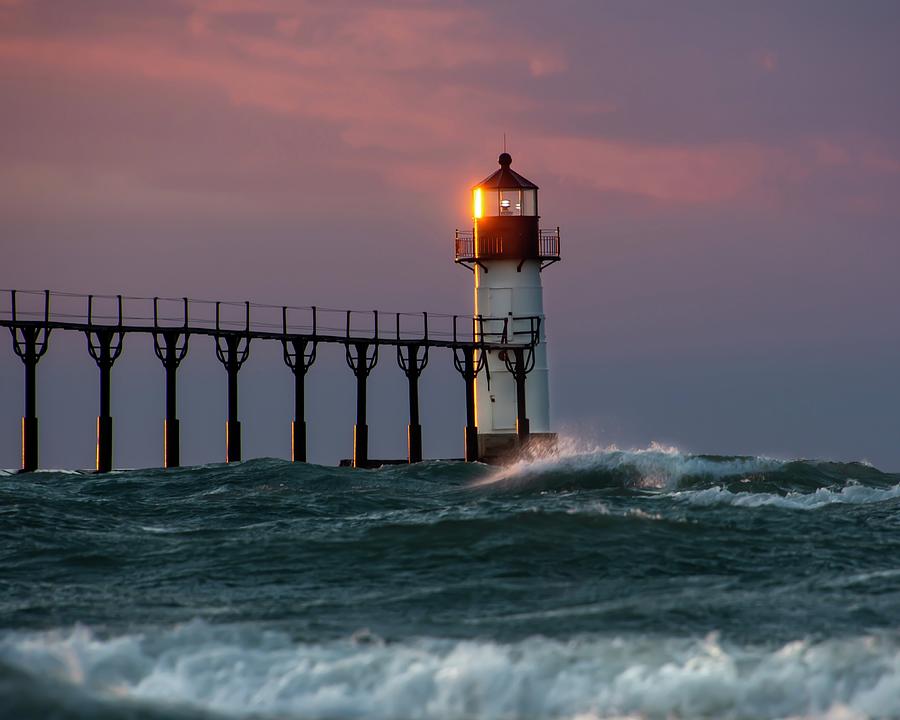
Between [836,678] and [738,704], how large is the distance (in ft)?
2.51

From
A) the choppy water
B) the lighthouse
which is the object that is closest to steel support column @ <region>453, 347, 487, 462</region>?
the lighthouse

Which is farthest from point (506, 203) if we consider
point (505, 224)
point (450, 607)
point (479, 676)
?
point (479, 676)

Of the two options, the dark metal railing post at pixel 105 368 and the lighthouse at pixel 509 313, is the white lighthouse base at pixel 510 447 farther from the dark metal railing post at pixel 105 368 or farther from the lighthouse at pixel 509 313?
the dark metal railing post at pixel 105 368

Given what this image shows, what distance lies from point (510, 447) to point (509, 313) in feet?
12.0

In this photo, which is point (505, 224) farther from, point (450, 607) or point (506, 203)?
point (450, 607)

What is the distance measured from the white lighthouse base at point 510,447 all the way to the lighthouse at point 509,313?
0.09ft

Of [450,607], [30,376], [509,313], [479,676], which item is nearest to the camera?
[479,676]

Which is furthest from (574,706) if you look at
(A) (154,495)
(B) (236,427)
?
(B) (236,427)

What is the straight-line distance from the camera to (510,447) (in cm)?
3616

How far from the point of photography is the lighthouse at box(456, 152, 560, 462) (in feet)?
120

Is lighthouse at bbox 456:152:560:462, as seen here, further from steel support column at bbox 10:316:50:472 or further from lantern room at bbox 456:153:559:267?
steel support column at bbox 10:316:50:472

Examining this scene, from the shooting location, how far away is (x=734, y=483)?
23.2m

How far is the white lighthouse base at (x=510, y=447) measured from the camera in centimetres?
3581

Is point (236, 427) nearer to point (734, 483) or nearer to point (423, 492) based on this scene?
point (423, 492)
